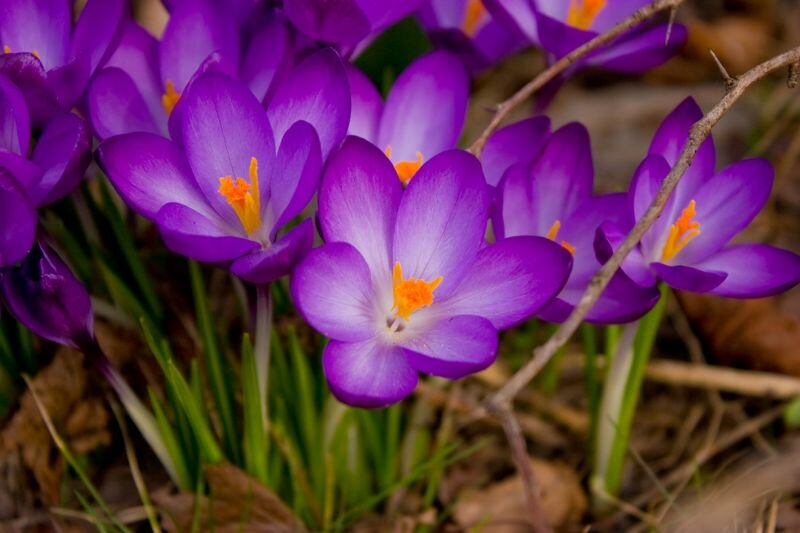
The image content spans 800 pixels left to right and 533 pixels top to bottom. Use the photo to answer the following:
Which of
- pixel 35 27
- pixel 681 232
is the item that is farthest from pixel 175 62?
pixel 681 232

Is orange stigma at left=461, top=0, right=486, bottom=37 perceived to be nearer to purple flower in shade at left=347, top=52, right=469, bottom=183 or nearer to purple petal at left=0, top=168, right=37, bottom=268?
purple flower in shade at left=347, top=52, right=469, bottom=183

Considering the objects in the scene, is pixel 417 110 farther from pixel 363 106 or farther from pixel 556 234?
pixel 556 234

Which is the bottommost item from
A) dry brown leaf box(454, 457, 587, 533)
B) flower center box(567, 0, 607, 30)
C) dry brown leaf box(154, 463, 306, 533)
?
dry brown leaf box(454, 457, 587, 533)

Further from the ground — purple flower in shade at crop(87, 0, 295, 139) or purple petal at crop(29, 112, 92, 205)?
purple flower in shade at crop(87, 0, 295, 139)

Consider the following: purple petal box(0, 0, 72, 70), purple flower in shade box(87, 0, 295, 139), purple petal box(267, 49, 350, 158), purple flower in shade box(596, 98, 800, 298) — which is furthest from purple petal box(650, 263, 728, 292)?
purple petal box(0, 0, 72, 70)

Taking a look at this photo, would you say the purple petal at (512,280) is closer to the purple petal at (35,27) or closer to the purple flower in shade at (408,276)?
the purple flower in shade at (408,276)

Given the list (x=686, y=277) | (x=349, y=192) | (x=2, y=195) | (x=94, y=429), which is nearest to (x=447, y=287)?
(x=349, y=192)

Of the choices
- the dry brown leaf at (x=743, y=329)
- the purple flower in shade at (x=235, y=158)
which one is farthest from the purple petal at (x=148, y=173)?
the dry brown leaf at (x=743, y=329)
